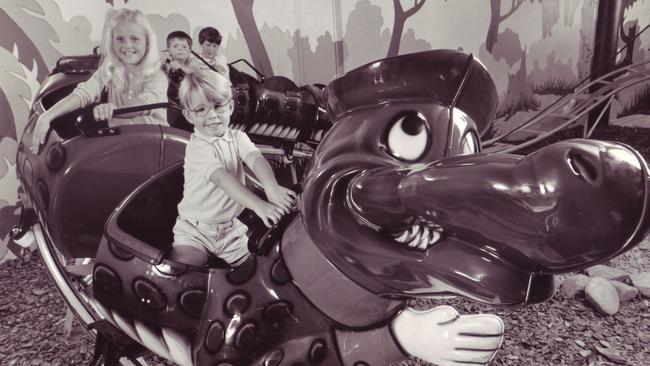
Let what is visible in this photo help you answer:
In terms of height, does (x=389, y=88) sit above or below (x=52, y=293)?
above

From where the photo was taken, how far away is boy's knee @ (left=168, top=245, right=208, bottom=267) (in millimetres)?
588

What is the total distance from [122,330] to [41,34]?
602mm

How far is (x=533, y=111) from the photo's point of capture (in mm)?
2225

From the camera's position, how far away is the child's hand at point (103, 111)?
2.15ft

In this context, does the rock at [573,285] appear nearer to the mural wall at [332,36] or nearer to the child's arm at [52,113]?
the mural wall at [332,36]

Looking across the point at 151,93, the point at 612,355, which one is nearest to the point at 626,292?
the point at 612,355

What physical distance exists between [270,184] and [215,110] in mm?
121

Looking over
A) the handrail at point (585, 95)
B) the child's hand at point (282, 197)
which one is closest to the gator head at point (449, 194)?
the child's hand at point (282, 197)

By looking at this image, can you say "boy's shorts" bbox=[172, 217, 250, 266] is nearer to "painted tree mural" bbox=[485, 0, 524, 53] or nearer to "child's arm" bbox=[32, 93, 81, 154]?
"child's arm" bbox=[32, 93, 81, 154]

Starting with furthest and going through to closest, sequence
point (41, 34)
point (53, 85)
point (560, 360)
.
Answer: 1. point (560, 360)
2. point (41, 34)
3. point (53, 85)

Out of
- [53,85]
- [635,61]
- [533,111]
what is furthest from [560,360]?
[635,61]

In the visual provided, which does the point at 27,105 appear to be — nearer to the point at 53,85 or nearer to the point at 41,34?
the point at 41,34

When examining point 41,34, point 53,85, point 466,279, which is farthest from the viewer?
point 41,34

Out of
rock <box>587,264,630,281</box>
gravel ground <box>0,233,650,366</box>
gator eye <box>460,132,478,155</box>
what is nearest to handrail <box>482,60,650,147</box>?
rock <box>587,264,630,281</box>
